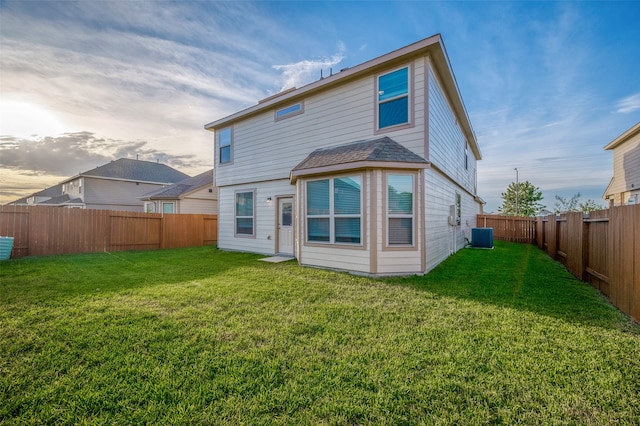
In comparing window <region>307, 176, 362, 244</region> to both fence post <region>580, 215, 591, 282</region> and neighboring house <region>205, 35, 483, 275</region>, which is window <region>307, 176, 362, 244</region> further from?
fence post <region>580, 215, 591, 282</region>

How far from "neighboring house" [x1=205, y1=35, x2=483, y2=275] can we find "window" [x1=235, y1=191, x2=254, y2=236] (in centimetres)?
12

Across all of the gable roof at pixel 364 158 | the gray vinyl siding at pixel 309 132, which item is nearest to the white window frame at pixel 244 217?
the gray vinyl siding at pixel 309 132

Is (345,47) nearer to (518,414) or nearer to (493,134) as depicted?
(518,414)

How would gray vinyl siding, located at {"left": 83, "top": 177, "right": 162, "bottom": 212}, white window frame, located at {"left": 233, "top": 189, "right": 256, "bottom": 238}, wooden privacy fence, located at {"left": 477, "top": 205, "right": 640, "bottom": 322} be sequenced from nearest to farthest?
wooden privacy fence, located at {"left": 477, "top": 205, "right": 640, "bottom": 322}, white window frame, located at {"left": 233, "top": 189, "right": 256, "bottom": 238}, gray vinyl siding, located at {"left": 83, "top": 177, "right": 162, "bottom": 212}

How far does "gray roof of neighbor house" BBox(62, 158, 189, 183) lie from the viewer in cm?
2256

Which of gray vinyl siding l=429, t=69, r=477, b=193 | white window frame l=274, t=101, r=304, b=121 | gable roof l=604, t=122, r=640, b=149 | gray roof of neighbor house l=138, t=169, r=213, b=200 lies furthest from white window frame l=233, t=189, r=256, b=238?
gable roof l=604, t=122, r=640, b=149

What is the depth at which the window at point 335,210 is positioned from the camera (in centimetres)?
645

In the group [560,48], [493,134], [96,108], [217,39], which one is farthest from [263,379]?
Answer: [493,134]

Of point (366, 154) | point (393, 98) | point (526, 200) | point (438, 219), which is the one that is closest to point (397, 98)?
point (393, 98)

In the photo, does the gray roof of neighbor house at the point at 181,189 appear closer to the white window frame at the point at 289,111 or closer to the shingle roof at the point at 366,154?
the white window frame at the point at 289,111

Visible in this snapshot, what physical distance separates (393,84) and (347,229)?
397cm

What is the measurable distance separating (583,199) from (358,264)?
117 ft

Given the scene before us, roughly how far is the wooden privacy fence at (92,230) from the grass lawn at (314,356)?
6222 millimetres

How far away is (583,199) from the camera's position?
28.6m
